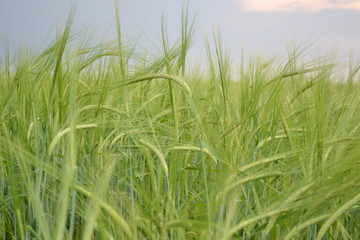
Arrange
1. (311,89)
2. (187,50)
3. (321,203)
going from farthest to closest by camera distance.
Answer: (311,89) < (187,50) < (321,203)

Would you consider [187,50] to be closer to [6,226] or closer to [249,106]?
[249,106]

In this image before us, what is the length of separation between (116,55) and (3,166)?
0.46 metres

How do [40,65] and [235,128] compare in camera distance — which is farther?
[40,65]

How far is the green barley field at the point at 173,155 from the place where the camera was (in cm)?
81

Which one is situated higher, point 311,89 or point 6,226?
point 311,89

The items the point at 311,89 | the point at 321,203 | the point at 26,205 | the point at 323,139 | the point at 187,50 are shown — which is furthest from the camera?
the point at 311,89

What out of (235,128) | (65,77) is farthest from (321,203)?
(65,77)

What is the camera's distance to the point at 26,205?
1.24 m

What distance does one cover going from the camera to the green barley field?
815 millimetres

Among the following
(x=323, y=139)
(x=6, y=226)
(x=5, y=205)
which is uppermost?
(x=323, y=139)

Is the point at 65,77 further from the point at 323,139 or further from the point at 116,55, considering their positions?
the point at 323,139

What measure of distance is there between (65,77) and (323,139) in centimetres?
69

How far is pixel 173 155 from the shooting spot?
109 cm

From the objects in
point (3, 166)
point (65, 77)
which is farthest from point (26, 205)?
point (65, 77)
